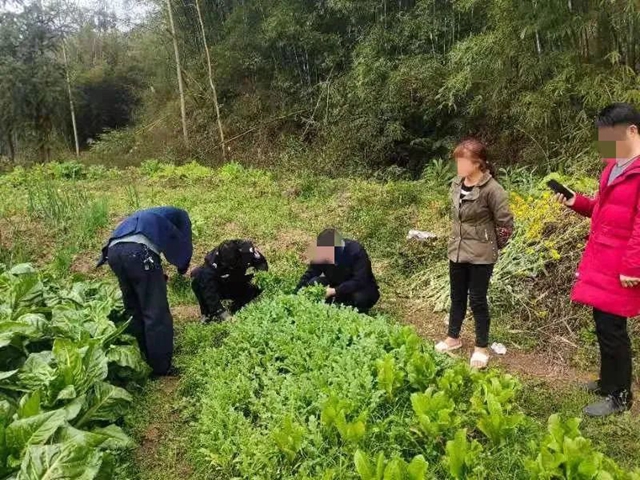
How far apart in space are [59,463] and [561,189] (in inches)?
106

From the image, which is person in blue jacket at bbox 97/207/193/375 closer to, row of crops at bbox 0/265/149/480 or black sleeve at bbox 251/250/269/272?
row of crops at bbox 0/265/149/480

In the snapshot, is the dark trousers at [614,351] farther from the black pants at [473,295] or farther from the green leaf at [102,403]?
the green leaf at [102,403]

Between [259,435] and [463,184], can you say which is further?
[463,184]

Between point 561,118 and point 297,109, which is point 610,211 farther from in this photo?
point 297,109

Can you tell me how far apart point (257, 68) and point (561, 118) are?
11.3 m

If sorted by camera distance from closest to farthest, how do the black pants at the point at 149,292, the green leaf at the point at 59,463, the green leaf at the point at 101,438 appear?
the green leaf at the point at 59,463, the green leaf at the point at 101,438, the black pants at the point at 149,292

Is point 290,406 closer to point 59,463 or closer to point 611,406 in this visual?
point 59,463

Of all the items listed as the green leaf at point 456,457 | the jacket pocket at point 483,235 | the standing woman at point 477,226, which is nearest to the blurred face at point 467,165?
the standing woman at point 477,226

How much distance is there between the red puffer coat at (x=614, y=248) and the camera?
254cm

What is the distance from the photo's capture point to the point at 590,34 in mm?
6566

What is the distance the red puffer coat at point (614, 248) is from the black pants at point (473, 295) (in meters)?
0.60

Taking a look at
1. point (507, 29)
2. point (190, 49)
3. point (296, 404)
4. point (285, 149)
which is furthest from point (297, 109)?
point (296, 404)

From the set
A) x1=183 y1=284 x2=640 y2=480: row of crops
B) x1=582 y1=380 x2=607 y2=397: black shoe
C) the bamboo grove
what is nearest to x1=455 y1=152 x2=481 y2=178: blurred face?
x1=183 y1=284 x2=640 y2=480: row of crops

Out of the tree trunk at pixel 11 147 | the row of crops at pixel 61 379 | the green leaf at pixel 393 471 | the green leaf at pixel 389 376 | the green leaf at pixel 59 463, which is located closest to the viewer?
the green leaf at pixel 393 471
